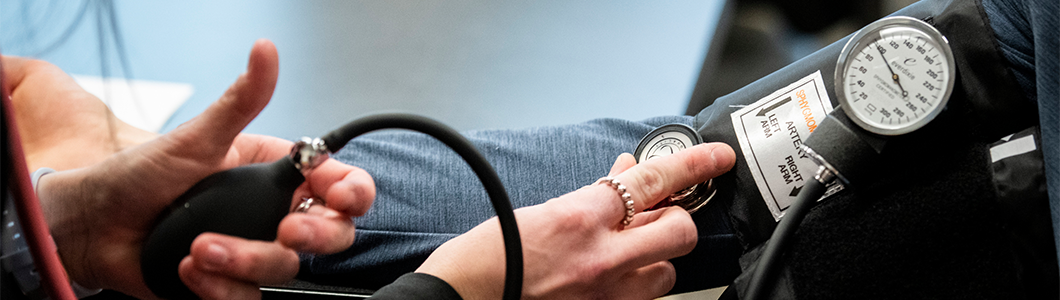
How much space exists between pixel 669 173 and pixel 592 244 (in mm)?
113

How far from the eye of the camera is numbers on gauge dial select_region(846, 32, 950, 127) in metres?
0.52

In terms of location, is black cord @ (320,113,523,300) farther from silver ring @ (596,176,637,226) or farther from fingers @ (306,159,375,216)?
silver ring @ (596,176,637,226)

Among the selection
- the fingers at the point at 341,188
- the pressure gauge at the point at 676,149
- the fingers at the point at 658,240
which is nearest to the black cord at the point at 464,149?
the fingers at the point at 341,188

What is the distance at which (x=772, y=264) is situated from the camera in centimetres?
55

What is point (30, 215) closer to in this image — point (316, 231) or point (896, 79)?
point (316, 231)

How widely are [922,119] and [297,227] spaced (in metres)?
0.54

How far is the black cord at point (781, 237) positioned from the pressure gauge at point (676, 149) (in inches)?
4.3

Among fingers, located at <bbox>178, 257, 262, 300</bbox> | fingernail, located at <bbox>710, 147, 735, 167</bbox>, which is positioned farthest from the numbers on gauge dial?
fingers, located at <bbox>178, 257, 262, 300</bbox>

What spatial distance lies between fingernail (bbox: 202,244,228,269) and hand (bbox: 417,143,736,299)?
0.19 meters

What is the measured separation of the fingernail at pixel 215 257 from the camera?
0.39 metres

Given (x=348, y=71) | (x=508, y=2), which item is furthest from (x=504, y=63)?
(x=348, y=71)

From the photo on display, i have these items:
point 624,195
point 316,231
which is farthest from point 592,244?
point 316,231

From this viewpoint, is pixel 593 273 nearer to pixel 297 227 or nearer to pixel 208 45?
pixel 297 227

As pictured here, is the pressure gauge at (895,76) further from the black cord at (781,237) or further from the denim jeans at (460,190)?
the denim jeans at (460,190)
